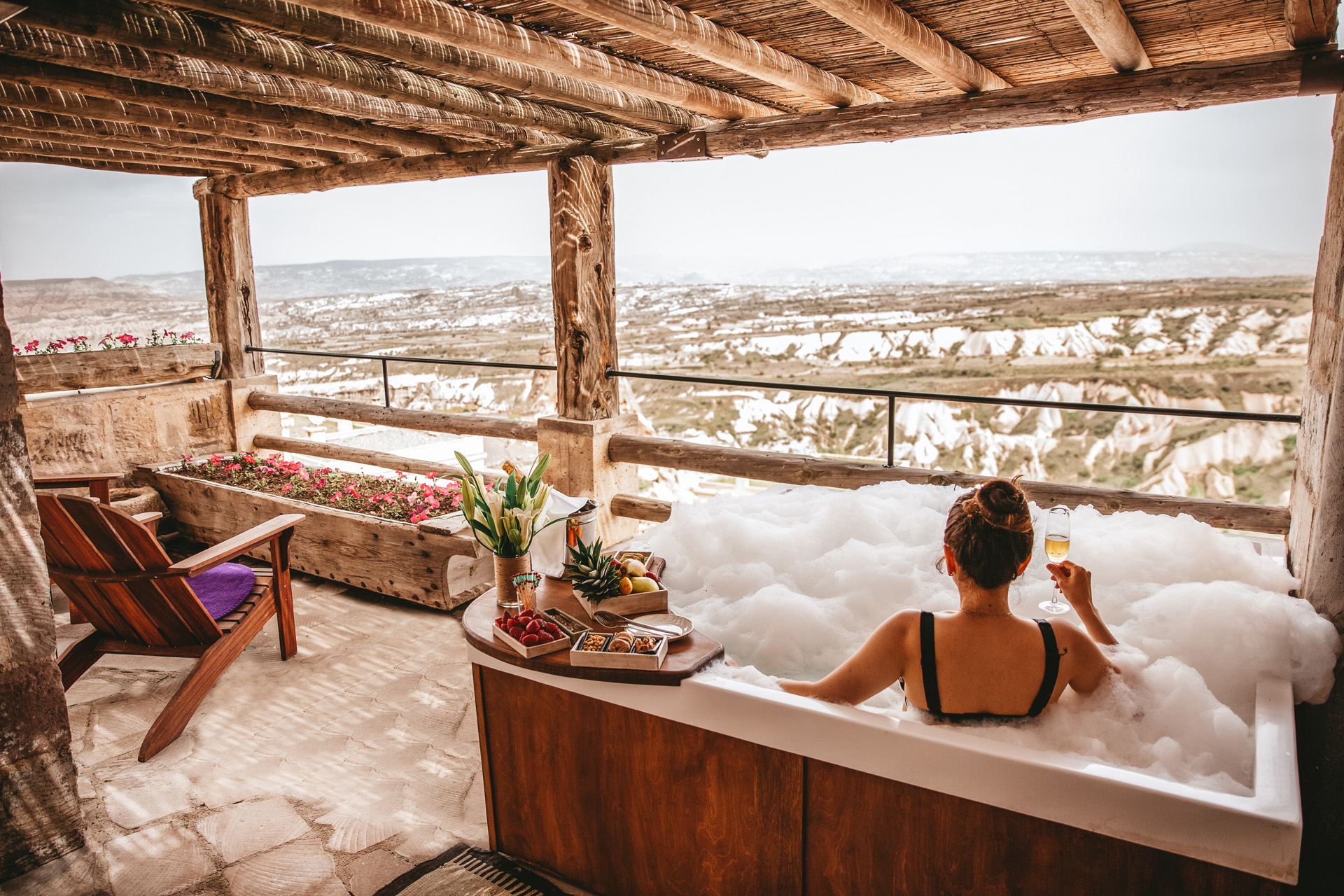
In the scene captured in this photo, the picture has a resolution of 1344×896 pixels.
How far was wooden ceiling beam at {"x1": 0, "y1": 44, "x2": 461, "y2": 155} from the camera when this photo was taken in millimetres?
2689

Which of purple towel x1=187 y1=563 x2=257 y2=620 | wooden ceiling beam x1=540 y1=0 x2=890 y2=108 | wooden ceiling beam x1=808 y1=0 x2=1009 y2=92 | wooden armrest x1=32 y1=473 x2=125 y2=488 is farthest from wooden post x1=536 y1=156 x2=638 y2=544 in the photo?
wooden armrest x1=32 y1=473 x2=125 y2=488

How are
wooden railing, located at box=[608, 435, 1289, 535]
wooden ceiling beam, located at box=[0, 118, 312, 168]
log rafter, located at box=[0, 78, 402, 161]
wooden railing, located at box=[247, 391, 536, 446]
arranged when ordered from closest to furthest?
wooden railing, located at box=[608, 435, 1289, 535] < log rafter, located at box=[0, 78, 402, 161] < wooden ceiling beam, located at box=[0, 118, 312, 168] < wooden railing, located at box=[247, 391, 536, 446]

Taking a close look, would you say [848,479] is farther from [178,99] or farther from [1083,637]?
[178,99]

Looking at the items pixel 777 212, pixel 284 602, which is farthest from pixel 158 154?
pixel 777 212

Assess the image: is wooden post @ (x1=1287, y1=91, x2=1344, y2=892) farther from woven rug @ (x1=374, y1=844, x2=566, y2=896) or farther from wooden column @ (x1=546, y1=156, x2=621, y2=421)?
wooden column @ (x1=546, y1=156, x2=621, y2=421)

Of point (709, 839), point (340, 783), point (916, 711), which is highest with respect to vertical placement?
point (916, 711)

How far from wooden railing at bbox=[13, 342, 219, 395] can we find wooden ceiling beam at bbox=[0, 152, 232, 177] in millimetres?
1192

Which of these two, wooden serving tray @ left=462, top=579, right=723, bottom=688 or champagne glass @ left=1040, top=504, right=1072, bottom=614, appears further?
champagne glass @ left=1040, top=504, right=1072, bottom=614

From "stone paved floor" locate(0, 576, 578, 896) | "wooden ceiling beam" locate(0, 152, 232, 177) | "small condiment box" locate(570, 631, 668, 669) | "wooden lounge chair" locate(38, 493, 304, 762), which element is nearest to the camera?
"small condiment box" locate(570, 631, 668, 669)

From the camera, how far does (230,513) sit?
467cm

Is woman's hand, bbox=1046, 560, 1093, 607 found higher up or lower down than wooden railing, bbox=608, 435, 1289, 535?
higher up

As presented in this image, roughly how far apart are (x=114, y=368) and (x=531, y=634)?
4.87m

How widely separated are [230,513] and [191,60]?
272 centimetres

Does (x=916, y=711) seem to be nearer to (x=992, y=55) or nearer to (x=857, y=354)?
(x=992, y=55)
